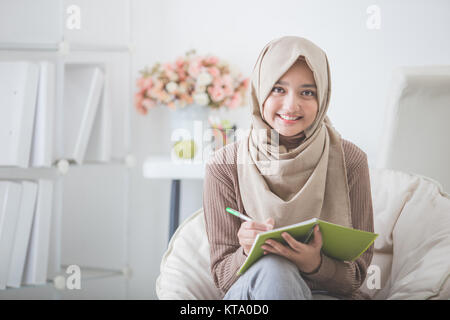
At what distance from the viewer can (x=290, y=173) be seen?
1178 millimetres

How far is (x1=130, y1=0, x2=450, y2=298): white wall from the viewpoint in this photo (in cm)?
193

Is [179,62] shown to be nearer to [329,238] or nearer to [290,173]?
[290,173]

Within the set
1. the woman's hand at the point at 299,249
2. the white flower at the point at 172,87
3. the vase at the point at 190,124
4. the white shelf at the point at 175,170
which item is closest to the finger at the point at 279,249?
the woman's hand at the point at 299,249

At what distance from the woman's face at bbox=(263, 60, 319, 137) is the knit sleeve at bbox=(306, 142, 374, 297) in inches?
6.0

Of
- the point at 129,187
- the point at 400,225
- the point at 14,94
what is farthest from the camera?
the point at 129,187

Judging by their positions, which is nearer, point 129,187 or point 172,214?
point 172,214

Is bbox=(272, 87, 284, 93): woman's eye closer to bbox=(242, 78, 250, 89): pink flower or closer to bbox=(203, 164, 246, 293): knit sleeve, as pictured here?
bbox=(203, 164, 246, 293): knit sleeve

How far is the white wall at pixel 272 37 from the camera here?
6.34 ft

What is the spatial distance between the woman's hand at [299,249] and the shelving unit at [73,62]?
0.99m

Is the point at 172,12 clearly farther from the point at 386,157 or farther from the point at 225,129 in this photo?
the point at 386,157

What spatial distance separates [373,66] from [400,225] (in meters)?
0.81

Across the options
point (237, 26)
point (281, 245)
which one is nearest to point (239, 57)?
point (237, 26)

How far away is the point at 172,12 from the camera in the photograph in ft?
6.99

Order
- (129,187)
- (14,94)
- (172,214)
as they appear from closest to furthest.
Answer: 1. (14,94)
2. (172,214)
3. (129,187)
